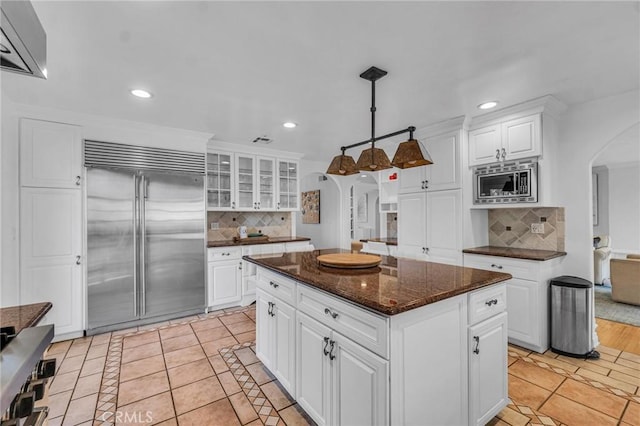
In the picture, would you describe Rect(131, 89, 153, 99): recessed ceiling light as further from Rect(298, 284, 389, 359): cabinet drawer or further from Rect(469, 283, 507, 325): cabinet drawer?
Rect(469, 283, 507, 325): cabinet drawer

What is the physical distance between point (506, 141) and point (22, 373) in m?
3.73

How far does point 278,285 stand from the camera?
208cm

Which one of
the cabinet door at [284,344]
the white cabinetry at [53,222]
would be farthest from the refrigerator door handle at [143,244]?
the cabinet door at [284,344]

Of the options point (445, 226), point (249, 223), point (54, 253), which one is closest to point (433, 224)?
point (445, 226)

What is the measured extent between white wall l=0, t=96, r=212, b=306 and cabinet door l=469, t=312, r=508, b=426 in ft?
12.4

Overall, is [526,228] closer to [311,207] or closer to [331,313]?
[331,313]

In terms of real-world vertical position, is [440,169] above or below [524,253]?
above

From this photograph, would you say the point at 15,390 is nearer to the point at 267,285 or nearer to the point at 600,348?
the point at 267,285

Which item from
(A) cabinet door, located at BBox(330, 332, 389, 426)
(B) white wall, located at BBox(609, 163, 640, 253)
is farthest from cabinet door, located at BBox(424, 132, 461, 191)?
(B) white wall, located at BBox(609, 163, 640, 253)

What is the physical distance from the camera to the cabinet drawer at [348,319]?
1.27 meters

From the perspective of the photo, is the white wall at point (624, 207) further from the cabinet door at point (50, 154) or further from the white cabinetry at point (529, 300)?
the cabinet door at point (50, 154)

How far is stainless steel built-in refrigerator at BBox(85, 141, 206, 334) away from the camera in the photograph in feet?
10.3

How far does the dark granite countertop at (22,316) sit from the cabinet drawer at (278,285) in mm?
1207

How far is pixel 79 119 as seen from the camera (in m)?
3.04
